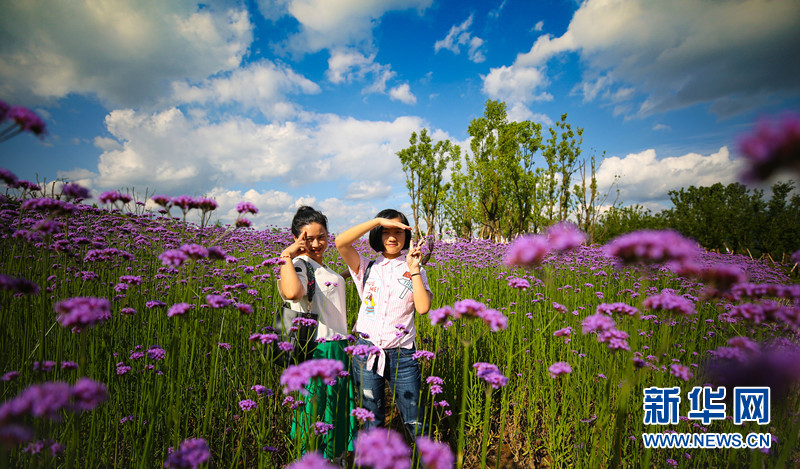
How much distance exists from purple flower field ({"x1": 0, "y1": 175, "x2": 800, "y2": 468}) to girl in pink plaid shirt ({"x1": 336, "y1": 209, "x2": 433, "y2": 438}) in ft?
0.95

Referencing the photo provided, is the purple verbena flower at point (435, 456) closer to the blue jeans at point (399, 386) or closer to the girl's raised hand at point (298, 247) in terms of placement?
the blue jeans at point (399, 386)

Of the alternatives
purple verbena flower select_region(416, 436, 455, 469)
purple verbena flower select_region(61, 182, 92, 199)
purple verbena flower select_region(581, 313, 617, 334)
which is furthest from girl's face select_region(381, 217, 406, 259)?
purple verbena flower select_region(61, 182, 92, 199)

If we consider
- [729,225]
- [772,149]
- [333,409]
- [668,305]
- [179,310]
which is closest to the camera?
[772,149]

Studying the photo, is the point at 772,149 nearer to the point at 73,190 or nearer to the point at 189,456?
the point at 189,456

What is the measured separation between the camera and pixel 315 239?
3227 millimetres

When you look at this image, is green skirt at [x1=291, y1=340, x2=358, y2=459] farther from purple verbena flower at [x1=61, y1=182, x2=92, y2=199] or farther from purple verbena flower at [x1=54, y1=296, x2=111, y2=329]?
purple verbena flower at [x1=61, y1=182, x2=92, y2=199]

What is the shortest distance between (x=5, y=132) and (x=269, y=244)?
728 cm

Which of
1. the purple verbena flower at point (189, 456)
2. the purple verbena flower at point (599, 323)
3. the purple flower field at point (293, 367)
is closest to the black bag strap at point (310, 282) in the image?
the purple flower field at point (293, 367)

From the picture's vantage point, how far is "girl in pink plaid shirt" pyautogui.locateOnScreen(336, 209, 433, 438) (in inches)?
111

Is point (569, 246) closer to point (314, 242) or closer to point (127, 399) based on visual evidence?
point (314, 242)

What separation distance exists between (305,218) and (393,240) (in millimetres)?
1022

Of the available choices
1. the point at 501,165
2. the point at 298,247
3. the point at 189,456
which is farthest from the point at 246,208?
the point at 501,165

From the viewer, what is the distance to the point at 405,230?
10.8 feet

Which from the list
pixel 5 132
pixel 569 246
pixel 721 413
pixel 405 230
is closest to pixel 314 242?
pixel 405 230
